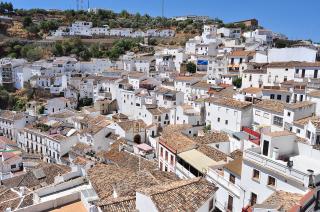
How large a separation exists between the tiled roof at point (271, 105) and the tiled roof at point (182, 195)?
16109mm

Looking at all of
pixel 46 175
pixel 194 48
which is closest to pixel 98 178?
pixel 46 175

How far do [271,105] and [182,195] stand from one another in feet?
62.7

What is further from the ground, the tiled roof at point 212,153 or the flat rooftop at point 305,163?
the flat rooftop at point 305,163

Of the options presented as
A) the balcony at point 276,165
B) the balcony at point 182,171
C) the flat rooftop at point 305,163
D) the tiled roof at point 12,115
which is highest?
the balcony at point 276,165

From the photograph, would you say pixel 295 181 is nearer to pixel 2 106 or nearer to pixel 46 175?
pixel 46 175

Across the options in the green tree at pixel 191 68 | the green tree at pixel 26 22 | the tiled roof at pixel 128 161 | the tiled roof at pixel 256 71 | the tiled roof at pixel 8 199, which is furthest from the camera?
the green tree at pixel 26 22

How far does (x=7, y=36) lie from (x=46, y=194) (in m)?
92.9

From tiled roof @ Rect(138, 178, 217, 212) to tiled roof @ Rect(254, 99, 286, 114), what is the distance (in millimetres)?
16109

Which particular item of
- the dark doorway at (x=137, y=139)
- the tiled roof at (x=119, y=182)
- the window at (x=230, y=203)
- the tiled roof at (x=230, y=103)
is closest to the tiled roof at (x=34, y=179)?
the tiled roof at (x=119, y=182)

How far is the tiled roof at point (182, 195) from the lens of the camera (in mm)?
13444

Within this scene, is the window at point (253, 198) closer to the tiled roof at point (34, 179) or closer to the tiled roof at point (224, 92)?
the tiled roof at point (34, 179)

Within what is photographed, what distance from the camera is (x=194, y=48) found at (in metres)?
69.9

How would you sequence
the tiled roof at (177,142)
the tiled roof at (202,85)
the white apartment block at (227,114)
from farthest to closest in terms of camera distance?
the tiled roof at (202,85) < the white apartment block at (227,114) < the tiled roof at (177,142)

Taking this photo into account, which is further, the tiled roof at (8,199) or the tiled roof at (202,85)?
the tiled roof at (202,85)
